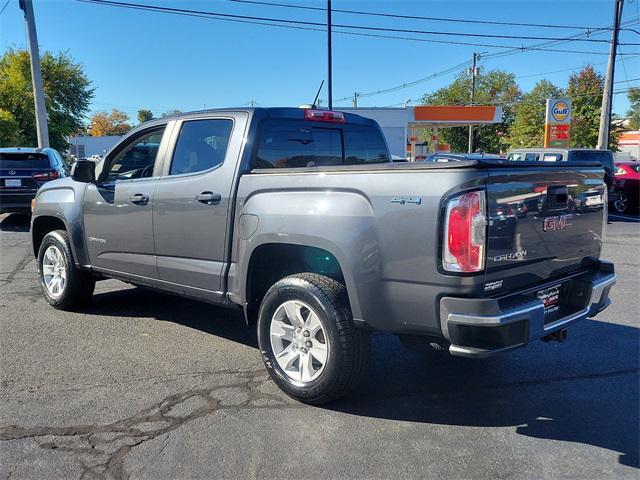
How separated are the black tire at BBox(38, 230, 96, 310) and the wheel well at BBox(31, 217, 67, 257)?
174 mm

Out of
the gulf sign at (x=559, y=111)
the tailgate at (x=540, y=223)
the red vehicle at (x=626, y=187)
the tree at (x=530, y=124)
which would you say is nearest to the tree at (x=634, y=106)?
the tree at (x=530, y=124)

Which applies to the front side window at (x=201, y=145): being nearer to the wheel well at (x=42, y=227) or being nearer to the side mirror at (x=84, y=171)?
the side mirror at (x=84, y=171)

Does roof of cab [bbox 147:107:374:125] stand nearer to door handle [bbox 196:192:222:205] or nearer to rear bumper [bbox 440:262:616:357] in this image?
door handle [bbox 196:192:222:205]

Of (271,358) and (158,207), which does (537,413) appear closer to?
(271,358)

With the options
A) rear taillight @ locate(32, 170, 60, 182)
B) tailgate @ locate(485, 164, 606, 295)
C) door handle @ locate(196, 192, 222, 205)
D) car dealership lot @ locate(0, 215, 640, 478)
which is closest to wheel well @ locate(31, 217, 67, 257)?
car dealership lot @ locate(0, 215, 640, 478)

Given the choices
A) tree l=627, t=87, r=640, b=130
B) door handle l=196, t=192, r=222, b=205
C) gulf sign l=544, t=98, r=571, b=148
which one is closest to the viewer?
door handle l=196, t=192, r=222, b=205

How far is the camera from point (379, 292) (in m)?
3.18

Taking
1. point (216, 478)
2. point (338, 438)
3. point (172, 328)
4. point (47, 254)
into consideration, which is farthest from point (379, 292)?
point (47, 254)

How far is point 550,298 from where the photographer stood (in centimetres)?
347

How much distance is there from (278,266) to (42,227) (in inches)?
141

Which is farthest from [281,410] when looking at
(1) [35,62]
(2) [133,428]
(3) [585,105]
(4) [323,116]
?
(3) [585,105]

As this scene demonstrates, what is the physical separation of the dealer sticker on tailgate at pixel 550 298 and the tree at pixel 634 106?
64795 millimetres

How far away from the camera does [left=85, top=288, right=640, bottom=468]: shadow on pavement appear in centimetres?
342

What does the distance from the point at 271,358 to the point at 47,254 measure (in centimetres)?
345
